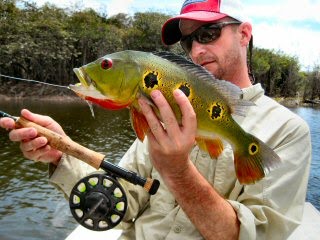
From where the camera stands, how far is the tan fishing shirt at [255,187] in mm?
2785

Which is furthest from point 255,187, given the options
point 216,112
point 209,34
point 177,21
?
point 177,21

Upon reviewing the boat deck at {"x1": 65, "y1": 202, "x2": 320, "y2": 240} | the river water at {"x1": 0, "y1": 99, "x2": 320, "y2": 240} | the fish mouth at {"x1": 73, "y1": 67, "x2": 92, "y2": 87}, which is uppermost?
the fish mouth at {"x1": 73, "y1": 67, "x2": 92, "y2": 87}

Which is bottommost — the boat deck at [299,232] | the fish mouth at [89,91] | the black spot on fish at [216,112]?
the boat deck at [299,232]

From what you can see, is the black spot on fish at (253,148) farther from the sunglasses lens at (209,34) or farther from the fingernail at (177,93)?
the sunglasses lens at (209,34)

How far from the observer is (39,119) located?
3119 millimetres

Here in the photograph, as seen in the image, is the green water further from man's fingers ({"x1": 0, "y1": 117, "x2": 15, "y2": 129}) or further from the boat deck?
man's fingers ({"x1": 0, "y1": 117, "x2": 15, "y2": 129})

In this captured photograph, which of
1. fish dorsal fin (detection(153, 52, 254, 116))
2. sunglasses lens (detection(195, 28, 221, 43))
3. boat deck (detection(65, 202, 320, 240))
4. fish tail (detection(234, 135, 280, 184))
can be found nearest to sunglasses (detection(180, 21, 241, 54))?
sunglasses lens (detection(195, 28, 221, 43))

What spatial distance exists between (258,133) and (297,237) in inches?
103

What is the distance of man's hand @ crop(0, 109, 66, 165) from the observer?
9.42 feet

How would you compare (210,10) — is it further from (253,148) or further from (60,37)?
(60,37)

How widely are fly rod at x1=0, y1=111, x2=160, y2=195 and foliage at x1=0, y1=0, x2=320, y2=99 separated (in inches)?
1472

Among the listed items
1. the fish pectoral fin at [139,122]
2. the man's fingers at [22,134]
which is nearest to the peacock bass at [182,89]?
the fish pectoral fin at [139,122]

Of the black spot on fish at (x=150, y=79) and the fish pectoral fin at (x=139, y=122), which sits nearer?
the black spot on fish at (x=150, y=79)

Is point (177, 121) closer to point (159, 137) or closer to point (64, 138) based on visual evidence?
point (159, 137)
